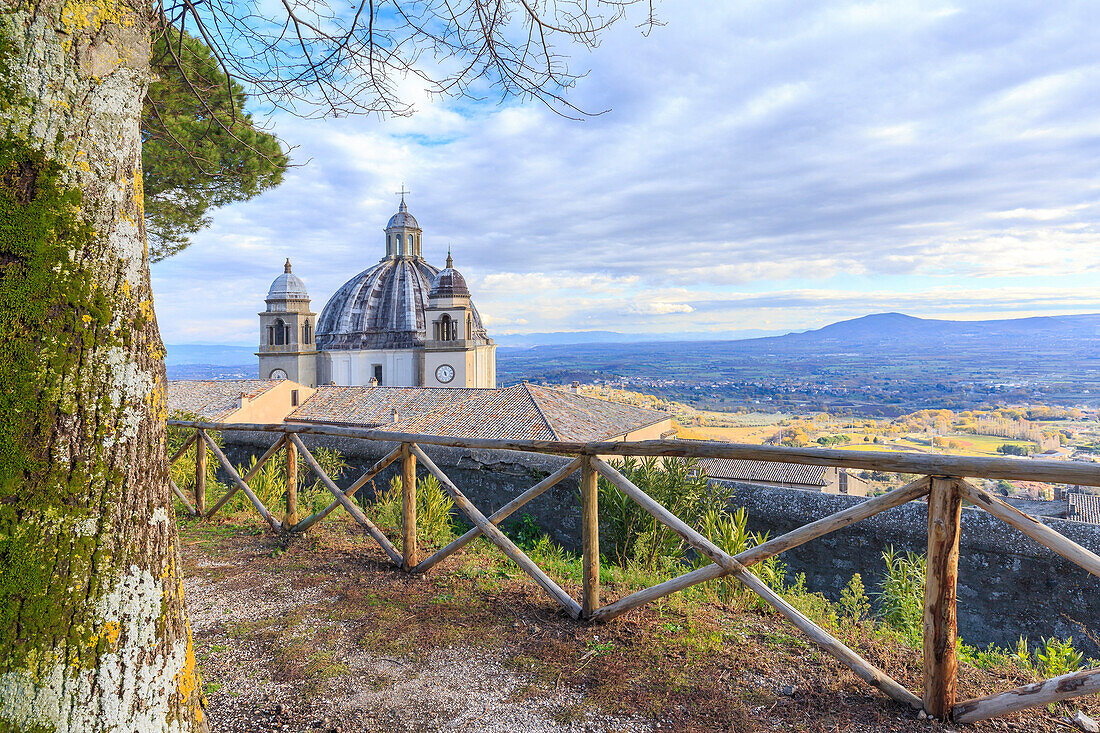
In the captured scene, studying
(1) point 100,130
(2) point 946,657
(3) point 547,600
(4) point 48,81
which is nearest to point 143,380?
(1) point 100,130

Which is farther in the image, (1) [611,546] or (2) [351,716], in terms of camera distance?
(1) [611,546]

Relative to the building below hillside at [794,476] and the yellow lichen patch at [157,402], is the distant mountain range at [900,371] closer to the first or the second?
the yellow lichen patch at [157,402]

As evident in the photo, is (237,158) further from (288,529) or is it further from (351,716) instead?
(351,716)

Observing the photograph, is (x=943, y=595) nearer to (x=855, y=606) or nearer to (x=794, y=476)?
(x=855, y=606)

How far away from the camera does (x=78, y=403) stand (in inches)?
63.1

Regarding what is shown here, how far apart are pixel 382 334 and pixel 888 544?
3286cm

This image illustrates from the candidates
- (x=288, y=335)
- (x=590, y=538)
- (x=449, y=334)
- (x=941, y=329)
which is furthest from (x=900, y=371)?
(x=590, y=538)

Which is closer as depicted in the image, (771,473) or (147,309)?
(147,309)

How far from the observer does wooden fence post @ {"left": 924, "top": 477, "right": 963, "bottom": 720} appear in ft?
7.23

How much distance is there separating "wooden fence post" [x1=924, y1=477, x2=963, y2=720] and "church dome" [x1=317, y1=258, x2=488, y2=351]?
33002 millimetres

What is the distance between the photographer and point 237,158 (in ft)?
24.1

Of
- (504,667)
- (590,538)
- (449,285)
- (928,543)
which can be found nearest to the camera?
(928,543)

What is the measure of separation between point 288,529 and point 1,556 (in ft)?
11.5

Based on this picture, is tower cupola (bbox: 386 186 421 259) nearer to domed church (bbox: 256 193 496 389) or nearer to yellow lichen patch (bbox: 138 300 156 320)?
domed church (bbox: 256 193 496 389)
